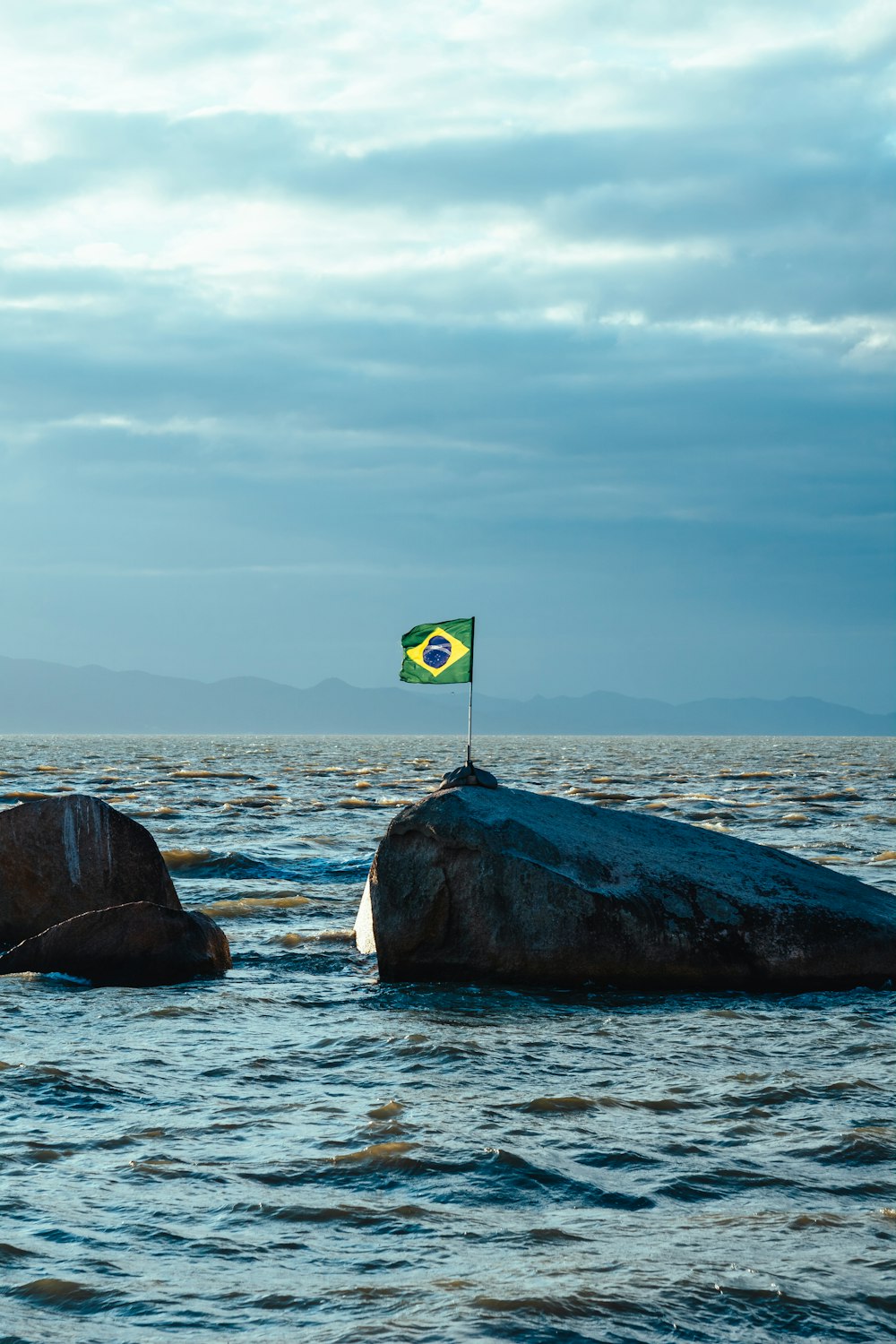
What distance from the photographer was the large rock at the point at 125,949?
10.1 metres

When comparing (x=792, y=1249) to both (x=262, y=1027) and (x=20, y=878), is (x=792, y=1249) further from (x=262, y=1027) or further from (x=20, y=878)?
(x=20, y=878)

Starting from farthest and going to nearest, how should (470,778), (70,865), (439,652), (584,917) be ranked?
(439,652) → (70,865) → (470,778) → (584,917)

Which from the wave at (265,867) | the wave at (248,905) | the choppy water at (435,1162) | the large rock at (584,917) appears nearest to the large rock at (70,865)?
the choppy water at (435,1162)

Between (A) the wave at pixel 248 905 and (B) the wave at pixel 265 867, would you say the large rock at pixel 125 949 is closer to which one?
(A) the wave at pixel 248 905

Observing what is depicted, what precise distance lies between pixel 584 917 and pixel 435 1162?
4.20 m

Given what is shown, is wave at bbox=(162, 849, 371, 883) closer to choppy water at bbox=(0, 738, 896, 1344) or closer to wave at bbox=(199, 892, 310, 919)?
wave at bbox=(199, 892, 310, 919)

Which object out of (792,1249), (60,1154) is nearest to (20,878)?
(60,1154)

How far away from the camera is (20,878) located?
12.2m

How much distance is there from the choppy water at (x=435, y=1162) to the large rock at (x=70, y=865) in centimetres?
157

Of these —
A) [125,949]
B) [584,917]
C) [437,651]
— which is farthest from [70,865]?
[584,917]

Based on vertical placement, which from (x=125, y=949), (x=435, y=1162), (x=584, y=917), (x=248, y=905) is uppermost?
(x=584, y=917)

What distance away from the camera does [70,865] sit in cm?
1207

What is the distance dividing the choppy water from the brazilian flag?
12.1 ft

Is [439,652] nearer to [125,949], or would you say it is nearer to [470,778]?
[470,778]
